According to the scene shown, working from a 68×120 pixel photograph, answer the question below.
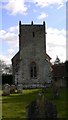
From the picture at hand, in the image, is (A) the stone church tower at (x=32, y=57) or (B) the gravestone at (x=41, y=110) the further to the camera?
(A) the stone church tower at (x=32, y=57)

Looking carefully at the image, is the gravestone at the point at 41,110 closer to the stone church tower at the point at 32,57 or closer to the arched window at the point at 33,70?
the stone church tower at the point at 32,57

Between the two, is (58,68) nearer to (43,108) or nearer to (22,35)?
(22,35)

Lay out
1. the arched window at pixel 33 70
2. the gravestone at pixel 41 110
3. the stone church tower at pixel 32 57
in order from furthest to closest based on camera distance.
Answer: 1. the arched window at pixel 33 70
2. the stone church tower at pixel 32 57
3. the gravestone at pixel 41 110

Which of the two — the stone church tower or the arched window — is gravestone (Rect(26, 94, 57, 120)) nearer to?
the stone church tower

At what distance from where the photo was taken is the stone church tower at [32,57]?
53.2 meters

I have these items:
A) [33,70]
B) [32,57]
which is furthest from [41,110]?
[32,57]

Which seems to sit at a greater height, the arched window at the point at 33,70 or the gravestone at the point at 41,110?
the arched window at the point at 33,70

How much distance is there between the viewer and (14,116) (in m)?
20.0

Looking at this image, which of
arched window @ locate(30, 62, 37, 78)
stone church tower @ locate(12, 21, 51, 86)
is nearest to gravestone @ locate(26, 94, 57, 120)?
stone church tower @ locate(12, 21, 51, 86)

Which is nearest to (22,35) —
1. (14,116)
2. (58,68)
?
(58,68)

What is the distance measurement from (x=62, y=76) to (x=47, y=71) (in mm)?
2499

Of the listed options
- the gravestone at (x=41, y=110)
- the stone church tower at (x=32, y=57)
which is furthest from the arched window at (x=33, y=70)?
the gravestone at (x=41, y=110)

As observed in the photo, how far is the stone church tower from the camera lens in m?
53.2

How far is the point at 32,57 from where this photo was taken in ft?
177
